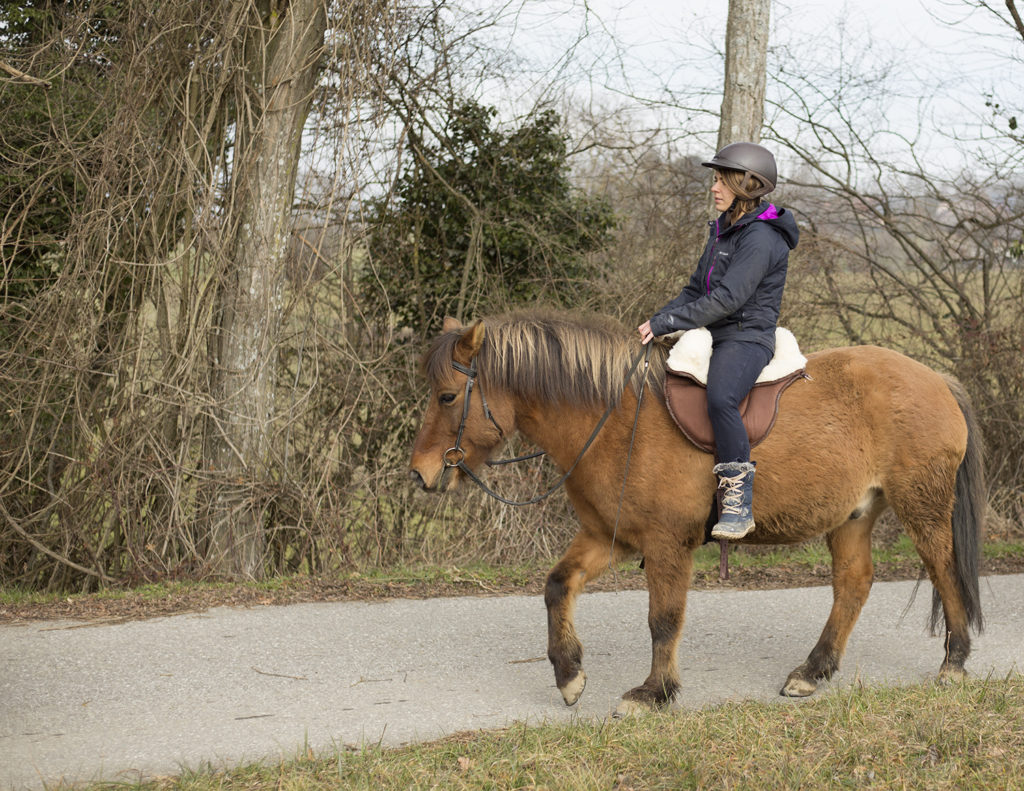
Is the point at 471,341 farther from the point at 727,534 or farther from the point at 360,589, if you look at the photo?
the point at 360,589

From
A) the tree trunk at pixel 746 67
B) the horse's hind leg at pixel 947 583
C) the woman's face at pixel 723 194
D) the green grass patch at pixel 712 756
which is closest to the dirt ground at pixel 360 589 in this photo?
the horse's hind leg at pixel 947 583

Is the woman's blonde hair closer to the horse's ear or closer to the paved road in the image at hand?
the horse's ear

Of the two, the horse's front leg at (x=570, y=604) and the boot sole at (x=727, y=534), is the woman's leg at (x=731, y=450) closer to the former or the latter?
the boot sole at (x=727, y=534)

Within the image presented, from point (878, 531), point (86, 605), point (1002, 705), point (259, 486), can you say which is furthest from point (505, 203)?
point (1002, 705)

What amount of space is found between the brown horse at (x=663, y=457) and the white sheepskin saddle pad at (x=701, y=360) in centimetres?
15

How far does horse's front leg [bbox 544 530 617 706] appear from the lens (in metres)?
4.93

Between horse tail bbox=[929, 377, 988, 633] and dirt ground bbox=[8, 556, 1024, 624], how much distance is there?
2.60m

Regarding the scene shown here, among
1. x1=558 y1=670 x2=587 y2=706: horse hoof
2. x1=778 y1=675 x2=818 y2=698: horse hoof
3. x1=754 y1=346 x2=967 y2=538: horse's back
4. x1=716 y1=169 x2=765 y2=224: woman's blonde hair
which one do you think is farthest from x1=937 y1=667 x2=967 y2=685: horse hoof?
x1=716 y1=169 x2=765 y2=224: woman's blonde hair

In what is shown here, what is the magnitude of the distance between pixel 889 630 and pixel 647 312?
4.47 m

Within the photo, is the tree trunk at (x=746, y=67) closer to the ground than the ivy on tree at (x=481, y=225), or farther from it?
farther from it

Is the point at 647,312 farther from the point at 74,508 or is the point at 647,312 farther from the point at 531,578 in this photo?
the point at 74,508

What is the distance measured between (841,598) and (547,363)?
2.23m

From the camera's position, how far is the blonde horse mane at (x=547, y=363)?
499 cm

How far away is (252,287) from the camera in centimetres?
840
